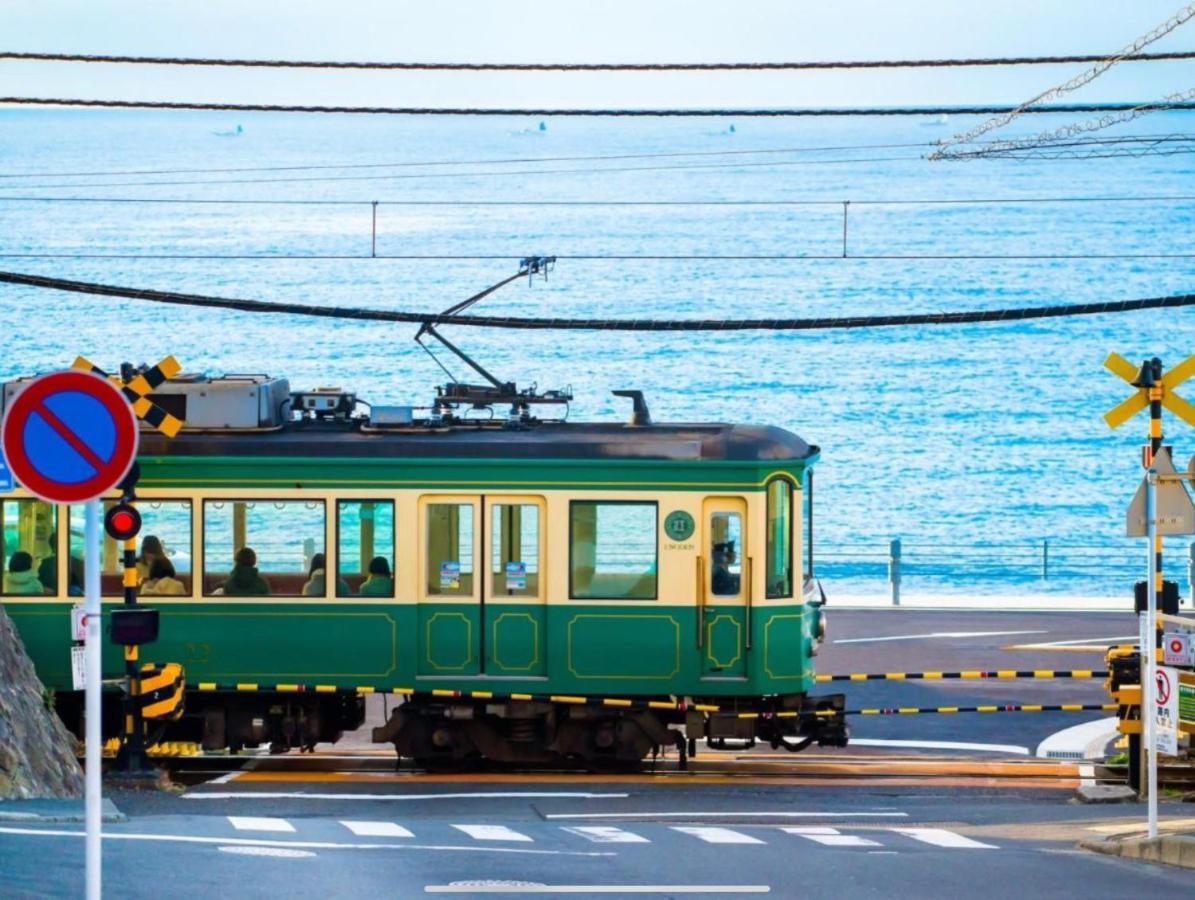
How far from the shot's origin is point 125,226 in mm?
135750

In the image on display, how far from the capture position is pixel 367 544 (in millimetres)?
19875

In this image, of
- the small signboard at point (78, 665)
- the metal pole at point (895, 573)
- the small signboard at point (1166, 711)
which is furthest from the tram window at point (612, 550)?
the metal pole at point (895, 573)

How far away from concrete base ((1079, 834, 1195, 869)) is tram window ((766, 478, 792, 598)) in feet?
16.5

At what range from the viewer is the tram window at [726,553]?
19.7 m

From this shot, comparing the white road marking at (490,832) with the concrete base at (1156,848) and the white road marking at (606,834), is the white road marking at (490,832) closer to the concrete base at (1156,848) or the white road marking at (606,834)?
the white road marking at (606,834)

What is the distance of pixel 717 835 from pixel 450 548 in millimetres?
5079

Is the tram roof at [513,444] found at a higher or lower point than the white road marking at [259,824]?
higher

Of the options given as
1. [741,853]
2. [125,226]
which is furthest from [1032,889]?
[125,226]

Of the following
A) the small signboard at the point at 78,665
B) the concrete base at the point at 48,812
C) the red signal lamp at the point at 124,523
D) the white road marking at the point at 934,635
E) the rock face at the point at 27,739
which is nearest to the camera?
the concrete base at the point at 48,812

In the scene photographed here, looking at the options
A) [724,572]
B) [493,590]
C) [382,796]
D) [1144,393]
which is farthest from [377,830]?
[1144,393]

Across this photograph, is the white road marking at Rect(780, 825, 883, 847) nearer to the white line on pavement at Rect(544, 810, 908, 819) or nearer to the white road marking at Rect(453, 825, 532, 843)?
the white line on pavement at Rect(544, 810, 908, 819)

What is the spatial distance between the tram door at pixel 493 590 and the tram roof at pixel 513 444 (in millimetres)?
469

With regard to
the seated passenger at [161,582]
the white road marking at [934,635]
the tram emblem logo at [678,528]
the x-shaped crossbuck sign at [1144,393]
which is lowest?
the white road marking at [934,635]

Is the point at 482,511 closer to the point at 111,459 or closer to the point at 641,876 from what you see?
the point at 641,876
